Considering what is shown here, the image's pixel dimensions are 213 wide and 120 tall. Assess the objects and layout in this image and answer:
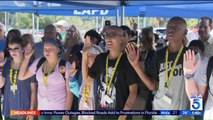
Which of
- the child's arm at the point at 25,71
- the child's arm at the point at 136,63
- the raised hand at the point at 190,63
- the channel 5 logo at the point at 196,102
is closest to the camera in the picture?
the raised hand at the point at 190,63

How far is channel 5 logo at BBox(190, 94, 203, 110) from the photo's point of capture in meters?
3.02

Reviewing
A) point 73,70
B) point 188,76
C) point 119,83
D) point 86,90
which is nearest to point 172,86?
point 188,76

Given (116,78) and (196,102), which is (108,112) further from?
(196,102)

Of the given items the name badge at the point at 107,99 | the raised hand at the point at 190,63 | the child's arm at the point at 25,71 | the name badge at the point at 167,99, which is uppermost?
the raised hand at the point at 190,63

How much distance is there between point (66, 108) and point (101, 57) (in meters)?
0.64

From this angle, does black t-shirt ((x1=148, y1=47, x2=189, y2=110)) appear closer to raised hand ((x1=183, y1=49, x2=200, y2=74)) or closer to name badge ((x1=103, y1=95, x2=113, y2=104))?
raised hand ((x1=183, y1=49, x2=200, y2=74))

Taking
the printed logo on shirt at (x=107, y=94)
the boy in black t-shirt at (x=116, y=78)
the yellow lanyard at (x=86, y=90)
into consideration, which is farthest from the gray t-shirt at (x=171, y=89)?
the yellow lanyard at (x=86, y=90)

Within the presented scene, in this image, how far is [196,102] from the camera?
→ 3061 mm

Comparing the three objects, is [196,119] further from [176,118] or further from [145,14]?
[145,14]

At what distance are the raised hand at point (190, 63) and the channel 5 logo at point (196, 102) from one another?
0.24 meters

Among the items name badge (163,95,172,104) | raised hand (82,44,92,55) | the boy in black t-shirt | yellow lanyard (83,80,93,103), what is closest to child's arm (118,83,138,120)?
the boy in black t-shirt

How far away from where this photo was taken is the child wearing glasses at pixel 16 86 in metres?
3.71

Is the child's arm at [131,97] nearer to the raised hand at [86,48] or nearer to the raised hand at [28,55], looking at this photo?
the raised hand at [86,48]

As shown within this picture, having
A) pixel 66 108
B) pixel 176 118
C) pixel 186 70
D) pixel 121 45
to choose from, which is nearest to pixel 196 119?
pixel 176 118
